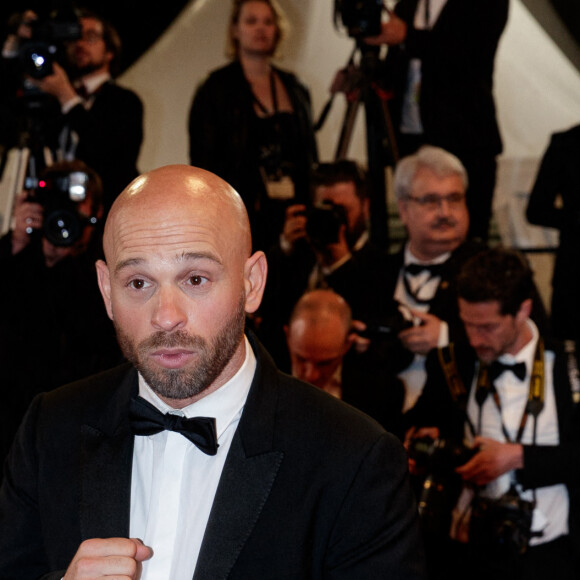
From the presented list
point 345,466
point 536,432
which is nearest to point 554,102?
point 536,432

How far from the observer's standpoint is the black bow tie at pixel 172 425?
1683 millimetres

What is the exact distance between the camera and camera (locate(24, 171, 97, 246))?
330 centimetres

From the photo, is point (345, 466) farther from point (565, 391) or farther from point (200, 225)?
point (565, 391)

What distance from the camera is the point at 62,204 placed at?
10.9ft

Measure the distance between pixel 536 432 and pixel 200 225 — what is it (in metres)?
1.89

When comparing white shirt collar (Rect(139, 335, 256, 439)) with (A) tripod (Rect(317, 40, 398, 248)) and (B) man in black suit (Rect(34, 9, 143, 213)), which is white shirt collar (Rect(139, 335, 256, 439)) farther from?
(A) tripod (Rect(317, 40, 398, 248))

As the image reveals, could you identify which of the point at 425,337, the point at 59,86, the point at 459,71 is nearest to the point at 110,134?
the point at 59,86

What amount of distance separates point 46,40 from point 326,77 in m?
2.89

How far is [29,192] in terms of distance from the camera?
3.45 m

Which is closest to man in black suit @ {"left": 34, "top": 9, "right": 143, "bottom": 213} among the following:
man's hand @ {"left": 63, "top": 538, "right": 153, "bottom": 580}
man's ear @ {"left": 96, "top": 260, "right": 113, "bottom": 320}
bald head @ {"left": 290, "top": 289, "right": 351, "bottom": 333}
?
bald head @ {"left": 290, "top": 289, "right": 351, "bottom": 333}

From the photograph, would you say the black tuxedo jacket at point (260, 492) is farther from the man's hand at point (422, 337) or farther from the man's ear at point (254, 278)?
the man's hand at point (422, 337)

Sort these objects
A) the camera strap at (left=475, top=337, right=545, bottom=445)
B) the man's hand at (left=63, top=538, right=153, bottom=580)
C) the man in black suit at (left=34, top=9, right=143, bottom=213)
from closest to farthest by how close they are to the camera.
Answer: the man's hand at (left=63, top=538, right=153, bottom=580) → the camera strap at (left=475, top=337, right=545, bottom=445) → the man in black suit at (left=34, top=9, right=143, bottom=213)

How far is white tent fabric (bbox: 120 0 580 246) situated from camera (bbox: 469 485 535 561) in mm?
2903

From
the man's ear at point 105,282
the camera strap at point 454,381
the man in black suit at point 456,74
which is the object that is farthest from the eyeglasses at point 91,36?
the man's ear at point 105,282
